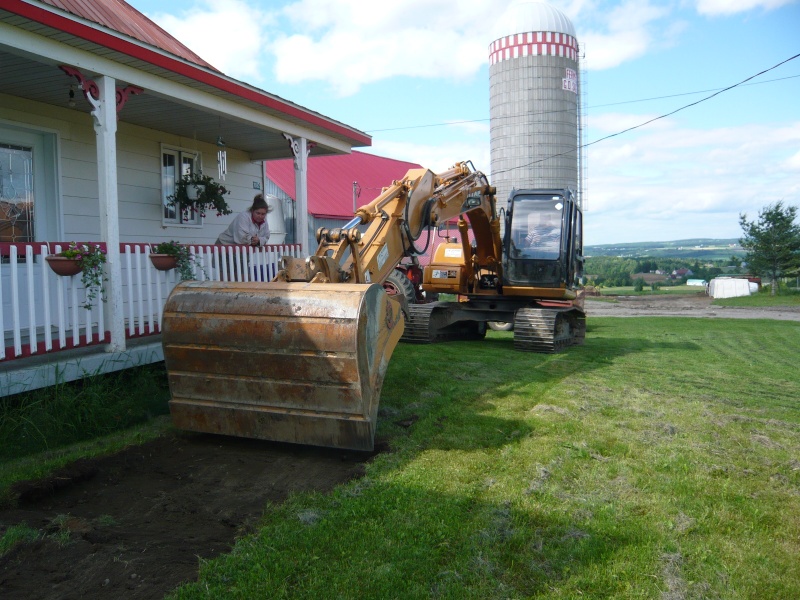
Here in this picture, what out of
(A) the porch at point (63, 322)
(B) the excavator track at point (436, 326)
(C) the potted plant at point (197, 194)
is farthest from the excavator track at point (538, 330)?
(C) the potted plant at point (197, 194)

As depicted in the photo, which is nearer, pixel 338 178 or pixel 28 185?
pixel 28 185

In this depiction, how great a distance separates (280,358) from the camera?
4832 mm

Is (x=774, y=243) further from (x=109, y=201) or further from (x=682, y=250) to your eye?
(x=682, y=250)

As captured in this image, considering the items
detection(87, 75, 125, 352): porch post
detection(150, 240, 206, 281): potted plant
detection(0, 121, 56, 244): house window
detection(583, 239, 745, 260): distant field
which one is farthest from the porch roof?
detection(583, 239, 745, 260): distant field

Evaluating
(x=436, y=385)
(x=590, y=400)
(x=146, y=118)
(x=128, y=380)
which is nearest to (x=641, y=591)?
(x=590, y=400)

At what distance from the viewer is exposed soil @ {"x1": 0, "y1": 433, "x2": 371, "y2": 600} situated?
317cm

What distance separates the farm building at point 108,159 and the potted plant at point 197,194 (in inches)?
5.4

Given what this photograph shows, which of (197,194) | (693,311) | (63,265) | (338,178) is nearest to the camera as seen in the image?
(63,265)

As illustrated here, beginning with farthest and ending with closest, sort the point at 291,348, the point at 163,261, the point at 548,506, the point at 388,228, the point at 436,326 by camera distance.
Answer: the point at 436,326
the point at 163,261
the point at 388,228
the point at 291,348
the point at 548,506

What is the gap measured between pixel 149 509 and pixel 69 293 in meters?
3.12

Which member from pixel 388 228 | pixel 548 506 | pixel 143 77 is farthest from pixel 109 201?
pixel 548 506

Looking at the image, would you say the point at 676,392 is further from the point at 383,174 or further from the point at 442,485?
the point at 383,174

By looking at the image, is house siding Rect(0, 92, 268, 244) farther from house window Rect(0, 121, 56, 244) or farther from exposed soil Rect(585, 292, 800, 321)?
exposed soil Rect(585, 292, 800, 321)

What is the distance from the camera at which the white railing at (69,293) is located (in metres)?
5.66
